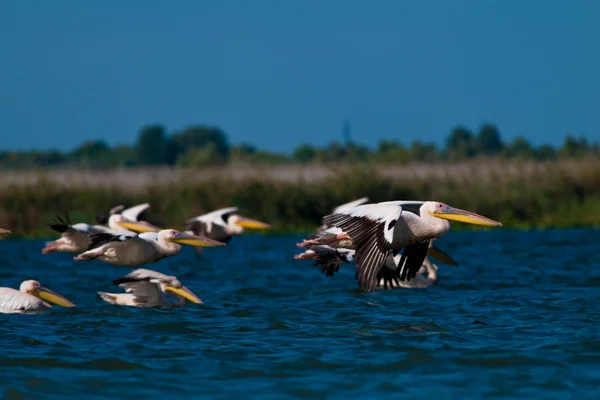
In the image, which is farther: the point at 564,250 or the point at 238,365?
the point at 564,250

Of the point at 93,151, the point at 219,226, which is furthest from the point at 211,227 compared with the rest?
the point at 93,151

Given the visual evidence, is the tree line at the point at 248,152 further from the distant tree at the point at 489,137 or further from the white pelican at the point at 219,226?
the white pelican at the point at 219,226

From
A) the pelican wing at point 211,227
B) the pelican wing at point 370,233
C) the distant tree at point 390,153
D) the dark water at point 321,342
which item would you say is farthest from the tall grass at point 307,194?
the pelican wing at point 370,233

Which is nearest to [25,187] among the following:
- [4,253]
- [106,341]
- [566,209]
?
[4,253]

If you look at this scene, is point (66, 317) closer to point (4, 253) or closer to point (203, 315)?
point (203, 315)

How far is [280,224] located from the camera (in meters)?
25.6

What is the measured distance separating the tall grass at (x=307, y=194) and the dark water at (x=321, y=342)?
11212 millimetres

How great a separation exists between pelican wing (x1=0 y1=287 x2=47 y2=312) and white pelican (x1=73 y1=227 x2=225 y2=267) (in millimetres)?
847

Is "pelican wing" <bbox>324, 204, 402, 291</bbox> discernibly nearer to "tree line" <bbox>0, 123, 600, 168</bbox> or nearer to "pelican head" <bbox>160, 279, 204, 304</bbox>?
"pelican head" <bbox>160, 279, 204, 304</bbox>

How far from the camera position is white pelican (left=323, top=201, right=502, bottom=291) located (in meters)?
8.74

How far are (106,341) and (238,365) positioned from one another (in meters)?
1.47

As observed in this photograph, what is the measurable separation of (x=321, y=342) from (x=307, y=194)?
17.4 metres

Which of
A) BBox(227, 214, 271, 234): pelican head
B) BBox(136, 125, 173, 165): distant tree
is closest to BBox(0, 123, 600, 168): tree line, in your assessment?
BBox(136, 125, 173, 165): distant tree

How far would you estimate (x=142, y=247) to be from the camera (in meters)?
11.2
